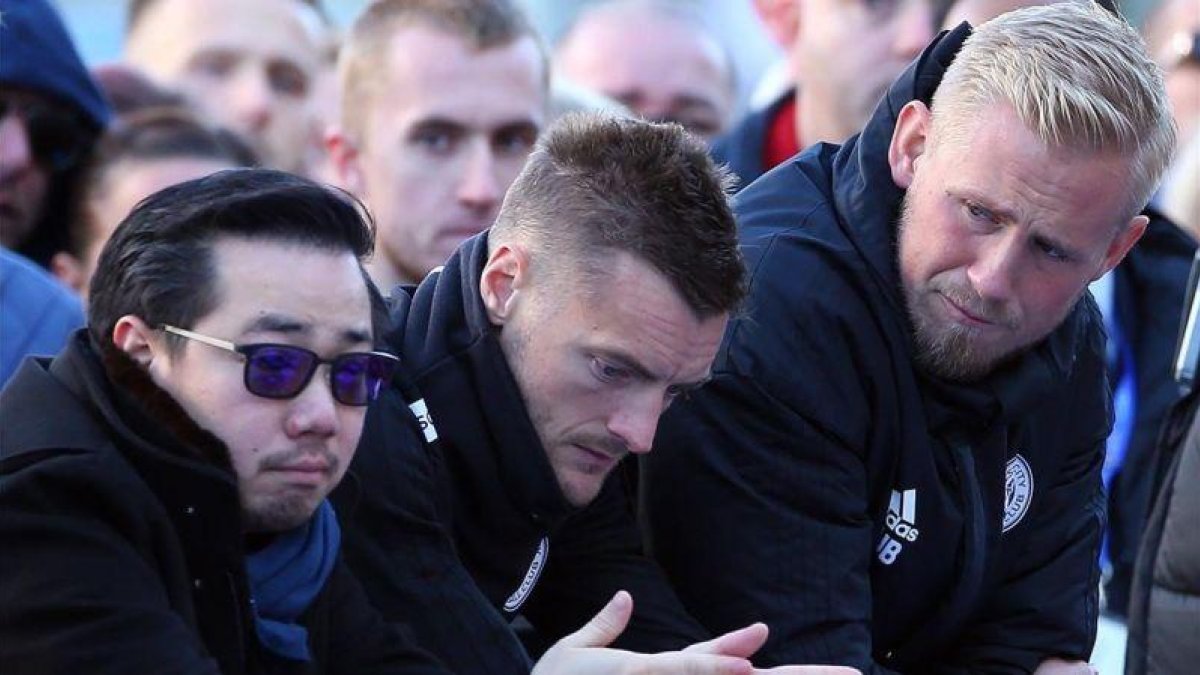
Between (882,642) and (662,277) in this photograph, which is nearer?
(662,277)

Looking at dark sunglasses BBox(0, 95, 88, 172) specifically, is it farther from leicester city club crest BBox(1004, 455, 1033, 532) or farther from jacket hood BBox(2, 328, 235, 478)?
leicester city club crest BBox(1004, 455, 1033, 532)

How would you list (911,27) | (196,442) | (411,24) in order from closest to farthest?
(196,442)
(411,24)
(911,27)

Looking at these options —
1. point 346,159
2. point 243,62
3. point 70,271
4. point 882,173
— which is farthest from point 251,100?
point 882,173

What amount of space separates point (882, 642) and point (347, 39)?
251 centimetres

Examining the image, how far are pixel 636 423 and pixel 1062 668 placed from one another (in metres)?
1.06

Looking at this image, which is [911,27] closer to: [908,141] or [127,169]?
[127,169]

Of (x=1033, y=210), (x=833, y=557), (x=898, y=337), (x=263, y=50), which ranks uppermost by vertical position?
(x=1033, y=210)

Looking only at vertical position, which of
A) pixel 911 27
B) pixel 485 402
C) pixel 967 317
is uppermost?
pixel 967 317

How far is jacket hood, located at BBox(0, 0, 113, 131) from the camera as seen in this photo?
493cm

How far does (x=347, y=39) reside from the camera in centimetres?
575

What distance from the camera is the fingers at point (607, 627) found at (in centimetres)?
333

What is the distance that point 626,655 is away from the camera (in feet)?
10.7

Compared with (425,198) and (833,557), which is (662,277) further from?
(425,198)

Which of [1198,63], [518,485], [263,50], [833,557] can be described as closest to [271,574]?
[518,485]
